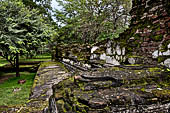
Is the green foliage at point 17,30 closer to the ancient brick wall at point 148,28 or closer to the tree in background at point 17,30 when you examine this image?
the tree in background at point 17,30

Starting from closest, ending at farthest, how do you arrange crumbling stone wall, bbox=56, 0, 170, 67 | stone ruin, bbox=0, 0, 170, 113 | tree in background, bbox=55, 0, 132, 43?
stone ruin, bbox=0, 0, 170, 113, crumbling stone wall, bbox=56, 0, 170, 67, tree in background, bbox=55, 0, 132, 43

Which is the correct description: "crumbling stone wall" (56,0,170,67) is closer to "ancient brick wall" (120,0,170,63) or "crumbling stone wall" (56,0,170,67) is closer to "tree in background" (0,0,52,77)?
"ancient brick wall" (120,0,170,63)

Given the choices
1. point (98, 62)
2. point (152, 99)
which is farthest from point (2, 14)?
point (152, 99)

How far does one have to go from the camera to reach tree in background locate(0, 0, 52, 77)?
5.00 meters

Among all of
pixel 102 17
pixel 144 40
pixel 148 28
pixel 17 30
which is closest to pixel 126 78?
pixel 144 40

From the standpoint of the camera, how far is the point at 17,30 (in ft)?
17.2

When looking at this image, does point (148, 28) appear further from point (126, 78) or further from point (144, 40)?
point (126, 78)

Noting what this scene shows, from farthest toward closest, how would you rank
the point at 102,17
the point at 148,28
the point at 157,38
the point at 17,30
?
the point at 102,17 < the point at 17,30 < the point at 148,28 < the point at 157,38

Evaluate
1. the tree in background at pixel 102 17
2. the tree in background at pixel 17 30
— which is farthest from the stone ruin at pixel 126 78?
the tree in background at pixel 102 17

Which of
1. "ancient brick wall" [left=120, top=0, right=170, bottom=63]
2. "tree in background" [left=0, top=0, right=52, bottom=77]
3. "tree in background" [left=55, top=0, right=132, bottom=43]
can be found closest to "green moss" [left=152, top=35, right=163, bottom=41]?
"ancient brick wall" [left=120, top=0, right=170, bottom=63]

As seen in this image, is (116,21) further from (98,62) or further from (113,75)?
(113,75)

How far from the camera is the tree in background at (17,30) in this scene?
197 inches

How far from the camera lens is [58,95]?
58.5 inches

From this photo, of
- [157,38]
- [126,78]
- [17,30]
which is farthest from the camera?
[17,30]
